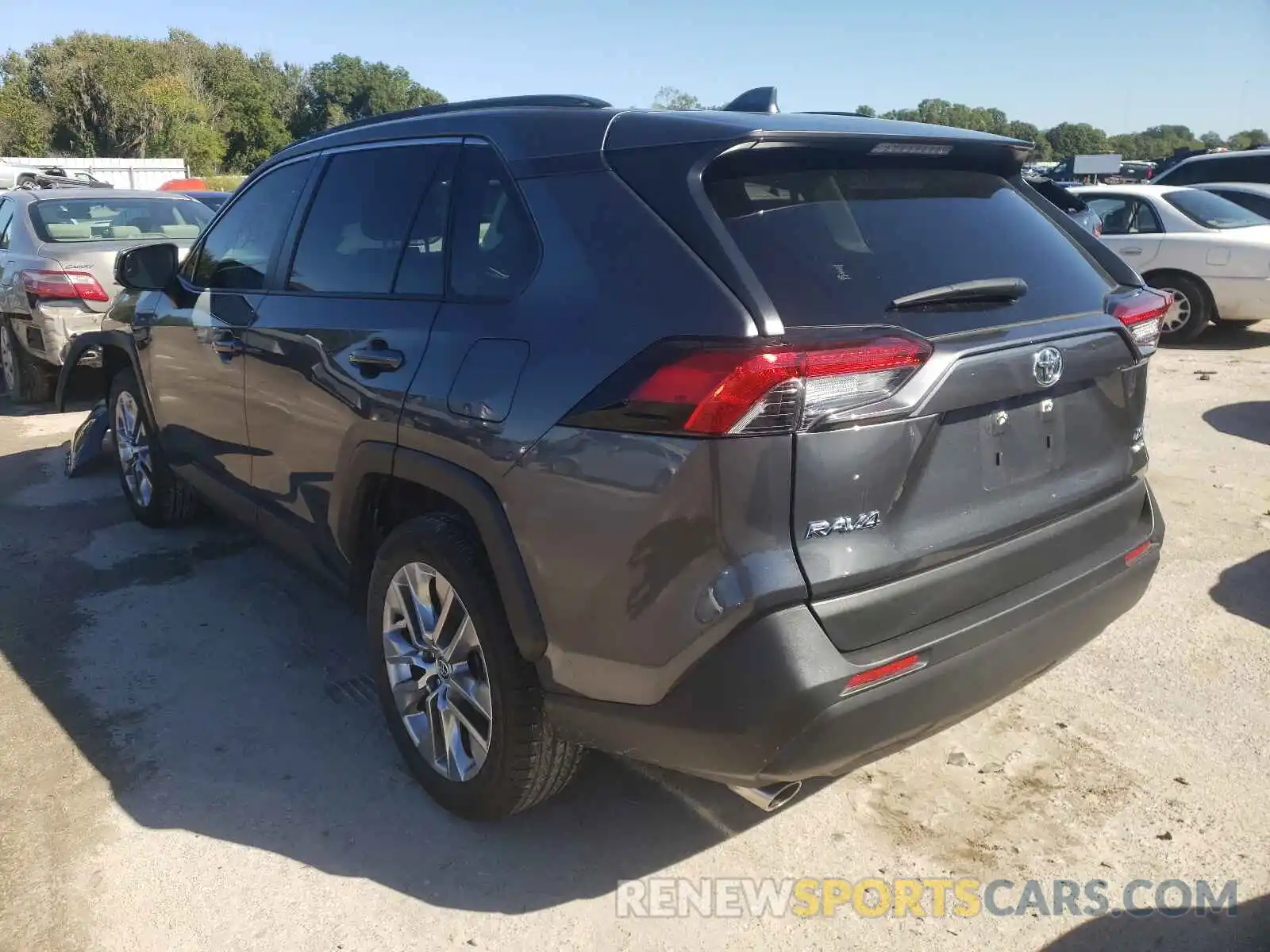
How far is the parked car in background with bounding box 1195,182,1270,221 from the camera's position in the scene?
11.2m

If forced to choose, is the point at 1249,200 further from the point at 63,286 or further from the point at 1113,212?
the point at 63,286

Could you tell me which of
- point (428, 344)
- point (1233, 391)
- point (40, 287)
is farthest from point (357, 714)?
point (1233, 391)

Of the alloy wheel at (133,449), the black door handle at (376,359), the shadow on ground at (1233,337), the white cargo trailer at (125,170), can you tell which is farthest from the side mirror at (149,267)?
the white cargo trailer at (125,170)

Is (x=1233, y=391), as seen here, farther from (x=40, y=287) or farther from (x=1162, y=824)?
(x=40, y=287)

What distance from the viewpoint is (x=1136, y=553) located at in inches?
110

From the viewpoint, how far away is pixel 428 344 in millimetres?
2764

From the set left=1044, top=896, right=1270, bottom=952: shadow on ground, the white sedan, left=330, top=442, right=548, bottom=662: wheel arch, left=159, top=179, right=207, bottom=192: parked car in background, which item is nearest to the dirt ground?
left=1044, top=896, right=1270, bottom=952: shadow on ground

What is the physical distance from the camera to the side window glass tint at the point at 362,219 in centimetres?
311

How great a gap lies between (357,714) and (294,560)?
64cm

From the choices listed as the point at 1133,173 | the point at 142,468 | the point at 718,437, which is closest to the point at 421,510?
the point at 718,437

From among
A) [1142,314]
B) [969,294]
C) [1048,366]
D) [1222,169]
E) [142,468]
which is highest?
[969,294]

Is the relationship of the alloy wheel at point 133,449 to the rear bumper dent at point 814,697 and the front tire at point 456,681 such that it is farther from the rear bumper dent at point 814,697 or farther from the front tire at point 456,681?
the rear bumper dent at point 814,697

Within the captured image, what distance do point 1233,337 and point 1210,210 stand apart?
4.26ft

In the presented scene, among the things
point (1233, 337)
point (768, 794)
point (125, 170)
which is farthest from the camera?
point (125, 170)
